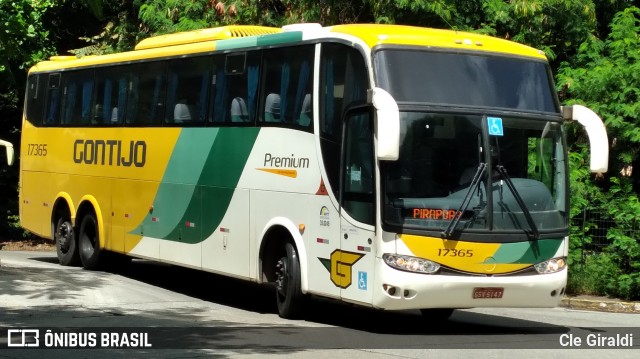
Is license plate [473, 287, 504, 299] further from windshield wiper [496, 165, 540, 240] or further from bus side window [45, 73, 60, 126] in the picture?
bus side window [45, 73, 60, 126]

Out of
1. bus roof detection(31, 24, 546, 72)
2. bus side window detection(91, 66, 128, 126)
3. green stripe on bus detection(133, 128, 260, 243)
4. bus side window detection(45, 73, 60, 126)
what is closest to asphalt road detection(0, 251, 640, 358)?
green stripe on bus detection(133, 128, 260, 243)

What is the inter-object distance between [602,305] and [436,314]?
4.73 metres

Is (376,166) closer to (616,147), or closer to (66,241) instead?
(616,147)

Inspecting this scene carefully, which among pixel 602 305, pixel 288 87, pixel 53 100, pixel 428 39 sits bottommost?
pixel 602 305

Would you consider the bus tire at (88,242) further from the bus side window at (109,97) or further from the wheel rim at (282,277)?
the wheel rim at (282,277)

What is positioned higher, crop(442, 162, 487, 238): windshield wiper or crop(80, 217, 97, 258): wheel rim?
crop(442, 162, 487, 238): windshield wiper

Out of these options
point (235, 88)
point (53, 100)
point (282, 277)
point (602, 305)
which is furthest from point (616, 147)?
point (53, 100)

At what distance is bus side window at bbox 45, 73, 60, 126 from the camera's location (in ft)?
74.0

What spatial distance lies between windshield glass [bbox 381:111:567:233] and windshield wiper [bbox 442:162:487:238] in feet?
0.04

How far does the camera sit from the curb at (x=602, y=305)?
61.7 feet

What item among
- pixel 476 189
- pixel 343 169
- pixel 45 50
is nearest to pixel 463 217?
pixel 476 189

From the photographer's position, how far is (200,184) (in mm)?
17250

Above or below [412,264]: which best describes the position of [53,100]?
above

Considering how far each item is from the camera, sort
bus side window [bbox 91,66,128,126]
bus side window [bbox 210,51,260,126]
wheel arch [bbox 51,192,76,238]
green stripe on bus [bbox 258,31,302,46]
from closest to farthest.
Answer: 1. green stripe on bus [bbox 258,31,302,46]
2. bus side window [bbox 210,51,260,126]
3. bus side window [bbox 91,66,128,126]
4. wheel arch [bbox 51,192,76,238]
